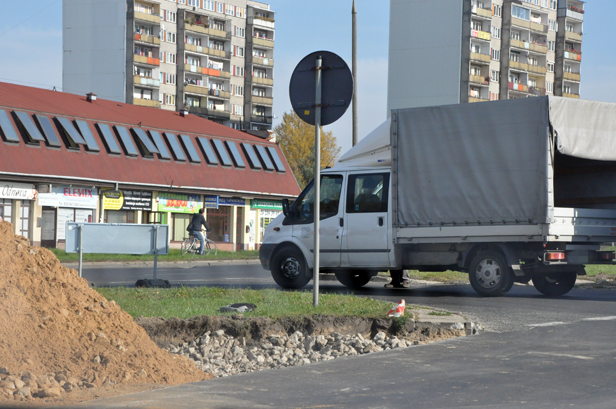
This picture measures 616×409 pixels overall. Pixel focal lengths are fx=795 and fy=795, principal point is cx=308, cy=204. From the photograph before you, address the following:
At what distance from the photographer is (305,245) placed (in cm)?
1458

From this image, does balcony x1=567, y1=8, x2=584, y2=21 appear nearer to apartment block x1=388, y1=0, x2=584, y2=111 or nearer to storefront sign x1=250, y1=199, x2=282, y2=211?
apartment block x1=388, y1=0, x2=584, y2=111

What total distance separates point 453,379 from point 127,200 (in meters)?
34.2

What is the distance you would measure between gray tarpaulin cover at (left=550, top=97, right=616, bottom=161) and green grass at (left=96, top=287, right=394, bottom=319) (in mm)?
4428

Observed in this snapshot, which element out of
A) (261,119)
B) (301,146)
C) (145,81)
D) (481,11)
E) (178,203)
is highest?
(481,11)

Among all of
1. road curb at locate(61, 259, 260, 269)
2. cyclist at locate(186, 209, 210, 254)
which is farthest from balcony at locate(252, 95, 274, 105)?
road curb at locate(61, 259, 260, 269)

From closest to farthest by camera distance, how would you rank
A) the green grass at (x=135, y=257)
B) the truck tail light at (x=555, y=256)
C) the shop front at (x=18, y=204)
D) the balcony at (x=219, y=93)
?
the truck tail light at (x=555, y=256)
the green grass at (x=135, y=257)
the shop front at (x=18, y=204)
the balcony at (x=219, y=93)

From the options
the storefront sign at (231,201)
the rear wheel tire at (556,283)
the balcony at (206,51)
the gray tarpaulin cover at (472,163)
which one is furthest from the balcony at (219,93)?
the rear wheel tire at (556,283)

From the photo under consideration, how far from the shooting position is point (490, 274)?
42.9 ft

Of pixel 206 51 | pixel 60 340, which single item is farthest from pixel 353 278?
pixel 206 51

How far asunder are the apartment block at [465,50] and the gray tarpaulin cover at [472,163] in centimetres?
6995

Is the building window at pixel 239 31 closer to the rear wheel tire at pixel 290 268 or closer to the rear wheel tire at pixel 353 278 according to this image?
the rear wheel tire at pixel 353 278

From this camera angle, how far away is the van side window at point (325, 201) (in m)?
14.4

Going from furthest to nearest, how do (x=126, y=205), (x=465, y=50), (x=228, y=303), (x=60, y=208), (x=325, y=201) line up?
(x=465, y=50) → (x=126, y=205) → (x=60, y=208) → (x=325, y=201) → (x=228, y=303)

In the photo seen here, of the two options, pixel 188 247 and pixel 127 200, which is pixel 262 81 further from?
pixel 188 247
